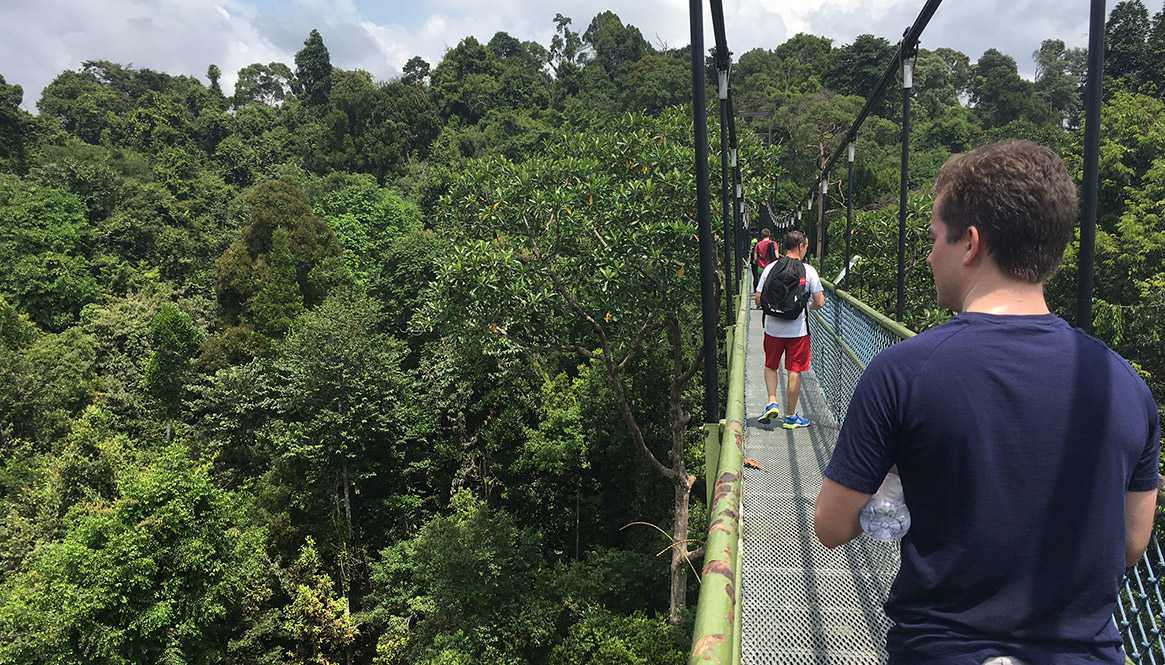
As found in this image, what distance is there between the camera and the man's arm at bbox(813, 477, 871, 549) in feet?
3.36

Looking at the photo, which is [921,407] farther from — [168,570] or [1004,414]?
[168,570]

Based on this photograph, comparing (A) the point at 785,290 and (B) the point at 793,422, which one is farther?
(B) the point at 793,422

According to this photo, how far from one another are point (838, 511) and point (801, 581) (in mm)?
1726

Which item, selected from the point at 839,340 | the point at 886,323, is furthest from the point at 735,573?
the point at 839,340

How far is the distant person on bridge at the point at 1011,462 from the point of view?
0.91 m

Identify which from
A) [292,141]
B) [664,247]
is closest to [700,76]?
[664,247]

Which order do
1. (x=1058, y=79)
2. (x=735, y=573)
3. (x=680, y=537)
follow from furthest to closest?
(x=1058, y=79) → (x=680, y=537) → (x=735, y=573)

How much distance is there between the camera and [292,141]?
1829 inches

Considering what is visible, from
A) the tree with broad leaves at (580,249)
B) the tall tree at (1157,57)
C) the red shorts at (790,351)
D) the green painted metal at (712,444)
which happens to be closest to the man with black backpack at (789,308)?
the red shorts at (790,351)

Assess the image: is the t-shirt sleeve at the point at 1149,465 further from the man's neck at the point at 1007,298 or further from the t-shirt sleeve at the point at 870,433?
the t-shirt sleeve at the point at 870,433

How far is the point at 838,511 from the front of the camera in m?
1.05

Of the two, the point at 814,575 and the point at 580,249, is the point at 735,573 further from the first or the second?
the point at 580,249

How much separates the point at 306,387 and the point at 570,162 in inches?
357

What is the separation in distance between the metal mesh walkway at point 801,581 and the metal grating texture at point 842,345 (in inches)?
24.9
